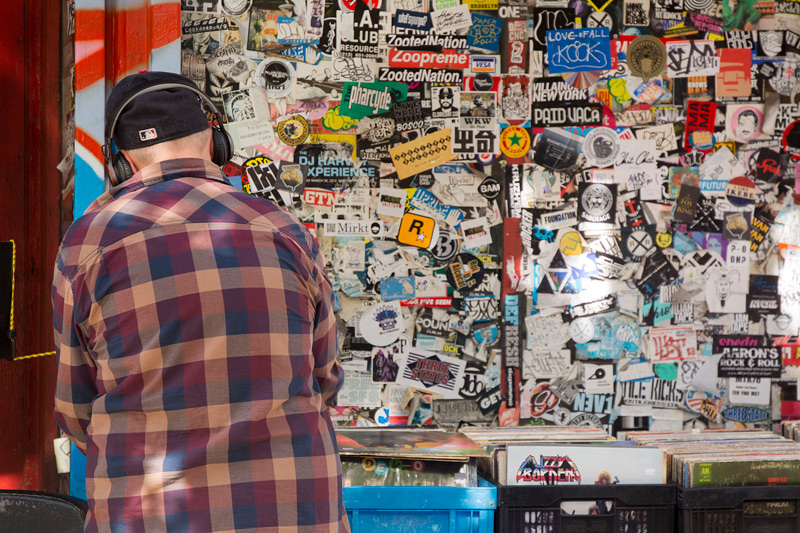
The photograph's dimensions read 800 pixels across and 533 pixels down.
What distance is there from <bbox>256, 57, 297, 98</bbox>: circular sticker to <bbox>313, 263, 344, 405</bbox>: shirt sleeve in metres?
1.77

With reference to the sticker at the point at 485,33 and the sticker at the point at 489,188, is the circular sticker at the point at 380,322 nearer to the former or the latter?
the sticker at the point at 489,188

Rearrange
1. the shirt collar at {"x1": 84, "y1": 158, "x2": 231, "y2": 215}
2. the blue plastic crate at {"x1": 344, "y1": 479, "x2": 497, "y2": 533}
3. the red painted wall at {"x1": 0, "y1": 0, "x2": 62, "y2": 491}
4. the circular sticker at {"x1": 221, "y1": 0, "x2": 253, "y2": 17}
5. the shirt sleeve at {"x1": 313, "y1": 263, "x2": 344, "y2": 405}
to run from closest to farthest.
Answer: the shirt collar at {"x1": 84, "y1": 158, "x2": 231, "y2": 215} < the shirt sleeve at {"x1": 313, "y1": 263, "x2": 344, "y2": 405} < the blue plastic crate at {"x1": 344, "y1": 479, "x2": 497, "y2": 533} < the red painted wall at {"x1": 0, "y1": 0, "x2": 62, "y2": 491} < the circular sticker at {"x1": 221, "y1": 0, "x2": 253, "y2": 17}

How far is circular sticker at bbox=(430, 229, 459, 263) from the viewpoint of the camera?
11.2 feet

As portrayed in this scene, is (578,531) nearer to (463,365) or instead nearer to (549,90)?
(463,365)

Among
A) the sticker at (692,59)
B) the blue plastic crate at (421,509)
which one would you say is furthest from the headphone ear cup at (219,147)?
the sticker at (692,59)

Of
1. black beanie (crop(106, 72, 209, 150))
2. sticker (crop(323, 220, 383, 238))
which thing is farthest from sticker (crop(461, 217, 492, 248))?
black beanie (crop(106, 72, 209, 150))

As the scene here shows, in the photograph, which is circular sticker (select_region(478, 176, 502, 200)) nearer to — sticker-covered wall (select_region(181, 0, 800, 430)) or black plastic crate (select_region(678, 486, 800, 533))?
sticker-covered wall (select_region(181, 0, 800, 430))

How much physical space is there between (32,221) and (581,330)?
7.87 ft

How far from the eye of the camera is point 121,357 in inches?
58.9

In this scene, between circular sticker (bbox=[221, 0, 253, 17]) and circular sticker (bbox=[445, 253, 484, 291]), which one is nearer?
circular sticker (bbox=[221, 0, 253, 17])

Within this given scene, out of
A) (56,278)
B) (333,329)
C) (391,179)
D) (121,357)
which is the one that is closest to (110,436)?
(121,357)

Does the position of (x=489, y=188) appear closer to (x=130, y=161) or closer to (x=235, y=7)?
(x=235, y=7)

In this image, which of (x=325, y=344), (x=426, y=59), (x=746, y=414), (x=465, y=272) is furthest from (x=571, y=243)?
(x=325, y=344)

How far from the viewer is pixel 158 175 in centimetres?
164
